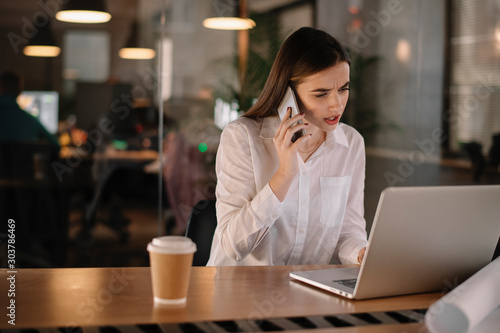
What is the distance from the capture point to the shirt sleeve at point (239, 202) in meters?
1.83

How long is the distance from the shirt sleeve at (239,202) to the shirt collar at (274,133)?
0.25ft

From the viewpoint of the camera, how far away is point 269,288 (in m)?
1.47

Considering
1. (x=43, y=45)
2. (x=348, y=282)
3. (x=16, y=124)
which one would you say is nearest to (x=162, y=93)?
(x=43, y=45)

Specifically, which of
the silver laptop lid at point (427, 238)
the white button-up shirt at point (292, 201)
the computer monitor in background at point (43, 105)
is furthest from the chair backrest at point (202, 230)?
the computer monitor in background at point (43, 105)

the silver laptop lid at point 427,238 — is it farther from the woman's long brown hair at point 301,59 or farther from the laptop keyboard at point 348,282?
the woman's long brown hair at point 301,59

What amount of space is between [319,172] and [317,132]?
17cm

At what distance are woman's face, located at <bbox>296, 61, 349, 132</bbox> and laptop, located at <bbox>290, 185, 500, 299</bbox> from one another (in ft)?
2.17

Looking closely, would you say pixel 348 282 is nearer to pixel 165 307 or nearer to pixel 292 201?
pixel 165 307

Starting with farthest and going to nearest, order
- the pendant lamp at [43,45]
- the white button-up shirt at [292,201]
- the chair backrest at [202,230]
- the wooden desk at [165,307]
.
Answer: the pendant lamp at [43,45] < the chair backrest at [202,230] < the white button-up shirt at [292,201] < the wooden desk at [165,307]

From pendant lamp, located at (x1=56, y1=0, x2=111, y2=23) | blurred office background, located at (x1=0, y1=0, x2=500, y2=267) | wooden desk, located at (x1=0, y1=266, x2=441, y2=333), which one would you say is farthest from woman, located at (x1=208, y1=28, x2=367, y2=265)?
pendant lamp, located at (x1=56, y1=0, x2=111, y2=23)

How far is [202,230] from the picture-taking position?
2.08 metres

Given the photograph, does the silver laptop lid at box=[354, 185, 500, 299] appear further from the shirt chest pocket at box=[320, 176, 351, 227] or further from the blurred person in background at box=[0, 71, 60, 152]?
the blurred person in background at box=[0, 71, 60, 152]

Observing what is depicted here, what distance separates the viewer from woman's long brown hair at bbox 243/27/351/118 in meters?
2.02

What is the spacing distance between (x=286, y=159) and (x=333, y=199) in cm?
34
